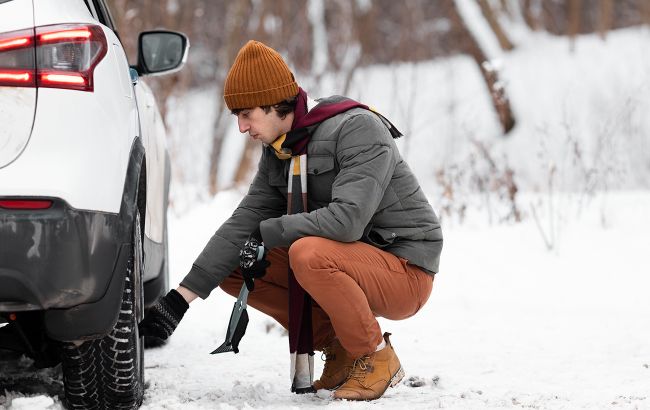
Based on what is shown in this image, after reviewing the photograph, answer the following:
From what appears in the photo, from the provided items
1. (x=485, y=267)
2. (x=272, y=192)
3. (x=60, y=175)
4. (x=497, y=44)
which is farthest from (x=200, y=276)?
(x=497, y=44)

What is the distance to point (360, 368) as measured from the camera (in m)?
3.47

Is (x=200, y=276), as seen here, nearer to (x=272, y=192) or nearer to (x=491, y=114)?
(x=272, y=192)

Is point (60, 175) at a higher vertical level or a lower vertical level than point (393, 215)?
higher

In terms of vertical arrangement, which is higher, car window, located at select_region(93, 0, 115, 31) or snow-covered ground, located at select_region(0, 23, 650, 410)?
car window, located at select_region(93, 0, 115, 31)

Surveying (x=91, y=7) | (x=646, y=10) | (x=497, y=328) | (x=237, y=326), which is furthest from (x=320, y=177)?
(x=646, y=10)

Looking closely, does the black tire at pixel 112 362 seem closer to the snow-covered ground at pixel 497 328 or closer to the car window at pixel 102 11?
the snow-covered ground at pixel 497 328

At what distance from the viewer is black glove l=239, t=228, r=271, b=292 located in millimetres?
3412

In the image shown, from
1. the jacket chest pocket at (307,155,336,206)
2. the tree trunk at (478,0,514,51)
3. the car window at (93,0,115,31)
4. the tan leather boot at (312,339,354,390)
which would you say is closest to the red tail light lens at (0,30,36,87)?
the car window at (93,0,115,31)

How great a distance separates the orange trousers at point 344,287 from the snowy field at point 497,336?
9.9 inches

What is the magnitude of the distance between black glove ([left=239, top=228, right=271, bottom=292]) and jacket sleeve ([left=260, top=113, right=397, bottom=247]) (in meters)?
0.05

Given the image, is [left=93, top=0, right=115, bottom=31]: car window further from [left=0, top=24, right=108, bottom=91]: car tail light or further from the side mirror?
[left=0, top=24, right=108, bottom=91]: car tail light

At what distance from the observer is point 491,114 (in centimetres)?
1891

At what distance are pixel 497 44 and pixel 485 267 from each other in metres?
11.4

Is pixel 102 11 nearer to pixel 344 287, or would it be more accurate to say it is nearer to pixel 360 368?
pixel 344 287
